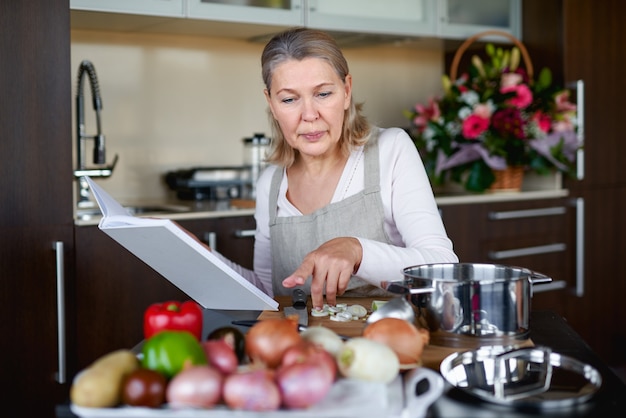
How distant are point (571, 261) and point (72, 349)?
2.32 meters

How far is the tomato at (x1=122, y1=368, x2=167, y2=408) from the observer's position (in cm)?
94

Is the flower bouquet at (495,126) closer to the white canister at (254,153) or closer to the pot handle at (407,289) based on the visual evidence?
the white canister at (254,153)

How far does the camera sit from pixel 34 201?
2562 mm

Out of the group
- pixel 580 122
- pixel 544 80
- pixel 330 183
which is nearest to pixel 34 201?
pixel 330 183

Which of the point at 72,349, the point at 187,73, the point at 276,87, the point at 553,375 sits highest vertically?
the point at 187,73

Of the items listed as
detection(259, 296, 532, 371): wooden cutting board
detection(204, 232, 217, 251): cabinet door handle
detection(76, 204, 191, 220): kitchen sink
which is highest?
detection(76, 204, 191, 220): kitchen sink

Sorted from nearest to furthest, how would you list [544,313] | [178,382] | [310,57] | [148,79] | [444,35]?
[178,382], [544,313], [310,57], [148,79], [444,35]

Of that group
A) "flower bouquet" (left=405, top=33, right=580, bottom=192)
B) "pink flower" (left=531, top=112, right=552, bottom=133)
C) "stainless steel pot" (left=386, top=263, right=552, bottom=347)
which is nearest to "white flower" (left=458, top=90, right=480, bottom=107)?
"flower bouquet" (left=405, top=33, right=580, bottom=192)

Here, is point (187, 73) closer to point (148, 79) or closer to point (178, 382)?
point (148, 79)

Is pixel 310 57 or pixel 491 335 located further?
pixel 310 57

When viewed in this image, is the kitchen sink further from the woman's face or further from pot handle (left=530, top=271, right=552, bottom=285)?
pot handle (left=530, top=271, right=552, bottom=285)

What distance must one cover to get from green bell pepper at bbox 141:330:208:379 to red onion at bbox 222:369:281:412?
8cm

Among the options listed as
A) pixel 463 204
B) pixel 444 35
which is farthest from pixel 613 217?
pixel 444 35

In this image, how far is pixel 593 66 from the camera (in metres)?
3.83
